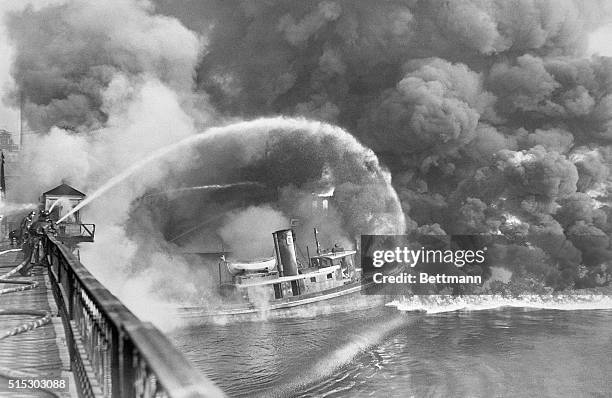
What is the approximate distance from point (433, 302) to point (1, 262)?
1678 inches

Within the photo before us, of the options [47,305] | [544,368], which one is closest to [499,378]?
[544,368]

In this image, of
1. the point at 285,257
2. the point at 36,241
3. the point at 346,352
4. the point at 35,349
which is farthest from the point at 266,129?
the point at 35,349

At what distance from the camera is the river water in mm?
27888

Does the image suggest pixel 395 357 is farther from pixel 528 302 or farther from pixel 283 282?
pixel 528 302

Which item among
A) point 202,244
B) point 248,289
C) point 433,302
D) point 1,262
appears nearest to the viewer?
point 1,262

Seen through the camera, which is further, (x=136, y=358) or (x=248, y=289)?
(x=248, y=289)

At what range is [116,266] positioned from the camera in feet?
125

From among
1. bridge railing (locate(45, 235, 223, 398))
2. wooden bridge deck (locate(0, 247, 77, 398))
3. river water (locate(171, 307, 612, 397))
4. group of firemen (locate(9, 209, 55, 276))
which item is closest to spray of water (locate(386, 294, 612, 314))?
river water (locate(171, 307, 612, 397))

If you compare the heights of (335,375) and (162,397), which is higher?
(162,397)

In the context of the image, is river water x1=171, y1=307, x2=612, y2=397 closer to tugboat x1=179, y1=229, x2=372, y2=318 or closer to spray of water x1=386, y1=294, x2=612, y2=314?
tugboat x1=179, y1=229, x2=372, y2=318

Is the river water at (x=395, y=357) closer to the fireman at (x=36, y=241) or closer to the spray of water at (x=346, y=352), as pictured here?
the spray of water at (x=346, y=352)

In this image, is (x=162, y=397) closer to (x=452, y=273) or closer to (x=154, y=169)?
(x=154, y=169)

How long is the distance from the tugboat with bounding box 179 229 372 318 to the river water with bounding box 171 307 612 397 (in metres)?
1.22

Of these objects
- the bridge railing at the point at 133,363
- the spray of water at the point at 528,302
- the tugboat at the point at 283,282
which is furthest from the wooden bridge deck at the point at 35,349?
the spray of water at the point at 528,302
